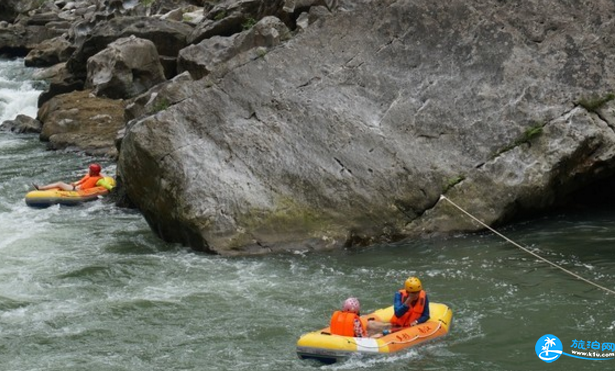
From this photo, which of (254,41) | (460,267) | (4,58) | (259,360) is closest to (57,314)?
(259,360)

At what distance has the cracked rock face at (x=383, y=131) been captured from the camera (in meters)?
14.7

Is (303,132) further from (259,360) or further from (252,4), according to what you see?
(252,4)

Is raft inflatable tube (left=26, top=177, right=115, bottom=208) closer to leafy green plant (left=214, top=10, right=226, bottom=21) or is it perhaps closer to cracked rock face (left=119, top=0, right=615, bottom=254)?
cracked rock face (left=119, top=0, right=615, bottom=254)

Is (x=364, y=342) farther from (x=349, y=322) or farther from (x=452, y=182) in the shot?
(x=452, y=182)

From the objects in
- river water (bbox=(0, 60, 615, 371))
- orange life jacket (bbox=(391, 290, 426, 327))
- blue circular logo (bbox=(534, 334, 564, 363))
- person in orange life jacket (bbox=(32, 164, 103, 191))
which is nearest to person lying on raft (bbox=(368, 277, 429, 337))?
orange life jacket (bbox=(391, 290, 426, 327))

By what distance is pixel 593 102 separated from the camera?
1517cm

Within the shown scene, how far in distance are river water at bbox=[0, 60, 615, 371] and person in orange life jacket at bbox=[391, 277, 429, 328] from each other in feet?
1.27

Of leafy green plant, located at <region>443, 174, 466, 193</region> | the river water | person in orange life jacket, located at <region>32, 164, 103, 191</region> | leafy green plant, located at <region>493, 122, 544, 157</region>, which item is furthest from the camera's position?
person in orange life jacket, located at <region>32, 164, 103, 191</region>

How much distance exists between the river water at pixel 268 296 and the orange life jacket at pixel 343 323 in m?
0.37

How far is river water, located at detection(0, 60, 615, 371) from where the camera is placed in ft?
35.4

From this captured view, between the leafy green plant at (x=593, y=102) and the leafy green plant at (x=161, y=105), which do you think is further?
the leafy green plant at (x=161, y=105)

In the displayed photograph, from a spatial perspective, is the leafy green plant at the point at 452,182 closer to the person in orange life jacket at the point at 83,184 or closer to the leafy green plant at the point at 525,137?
the leafy green plant at the point at 525,137

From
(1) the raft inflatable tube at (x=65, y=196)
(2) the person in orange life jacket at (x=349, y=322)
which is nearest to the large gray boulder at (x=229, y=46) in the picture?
(1) the raft inflatable tube at (x=65, y=196)

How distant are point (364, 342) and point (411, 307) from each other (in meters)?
0.92
